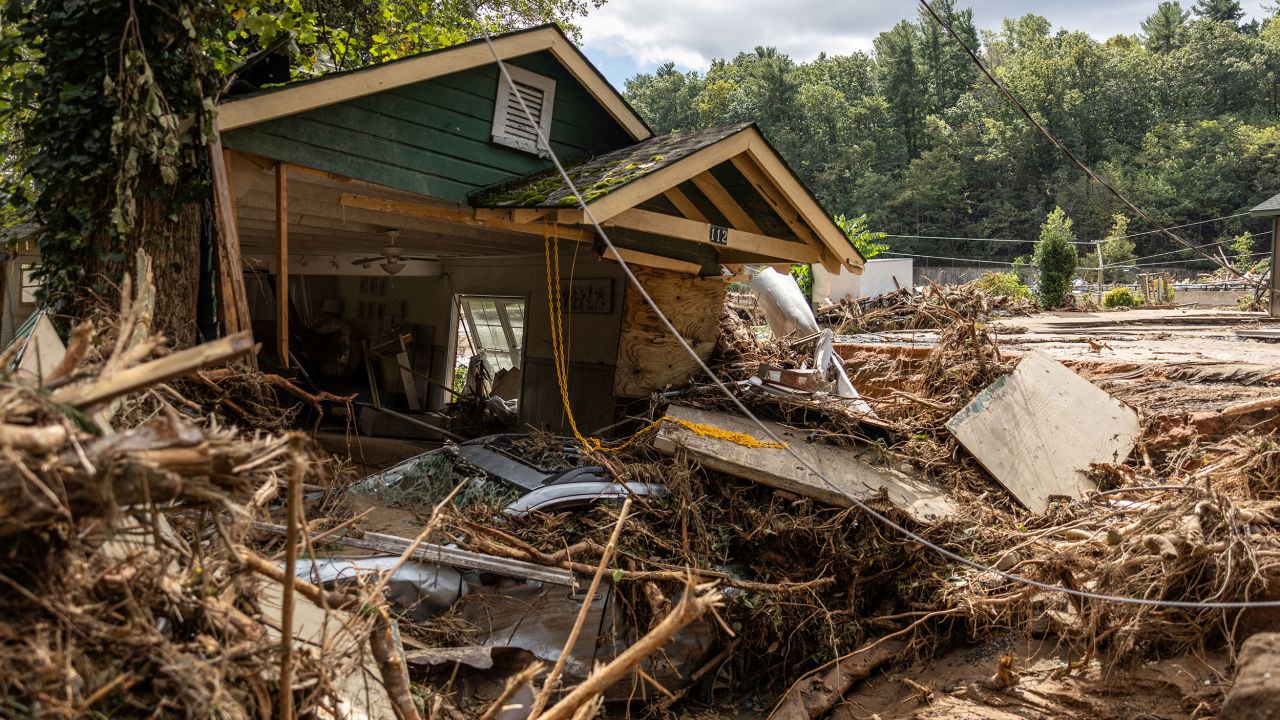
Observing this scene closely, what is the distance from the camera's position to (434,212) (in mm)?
7609

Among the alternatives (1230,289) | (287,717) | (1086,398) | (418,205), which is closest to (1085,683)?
(1086,398)

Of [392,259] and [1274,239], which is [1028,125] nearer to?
[1274,239]

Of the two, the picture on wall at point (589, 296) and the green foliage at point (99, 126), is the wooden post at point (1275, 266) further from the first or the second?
the green foliage at point (99, 126)

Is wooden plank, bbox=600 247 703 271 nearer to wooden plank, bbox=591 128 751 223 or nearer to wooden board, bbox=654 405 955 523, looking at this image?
wooden plank, bbox=591 128 751 223

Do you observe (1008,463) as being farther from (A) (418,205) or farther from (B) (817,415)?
(A) (418,205)

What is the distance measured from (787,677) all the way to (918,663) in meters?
0.93

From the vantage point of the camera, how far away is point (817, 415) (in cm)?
777

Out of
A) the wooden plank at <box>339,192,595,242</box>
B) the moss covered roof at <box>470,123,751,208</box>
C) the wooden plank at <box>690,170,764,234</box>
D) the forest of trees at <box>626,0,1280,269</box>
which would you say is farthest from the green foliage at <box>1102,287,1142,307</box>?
the forest of trees at <box>626,0,1280,269</box>

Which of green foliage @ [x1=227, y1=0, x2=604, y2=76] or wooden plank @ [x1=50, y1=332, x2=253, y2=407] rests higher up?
green foliage @ [x1=227, y1=0, x2=604, y2=76]

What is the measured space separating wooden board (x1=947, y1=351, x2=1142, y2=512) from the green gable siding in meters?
4.67

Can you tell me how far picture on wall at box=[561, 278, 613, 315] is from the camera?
9.42 meters

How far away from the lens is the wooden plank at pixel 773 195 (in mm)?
7910

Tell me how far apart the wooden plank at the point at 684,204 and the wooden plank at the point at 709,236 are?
0.18 metres

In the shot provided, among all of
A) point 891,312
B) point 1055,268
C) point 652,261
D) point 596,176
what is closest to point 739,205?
point 652,261
